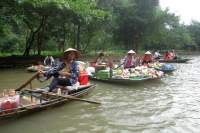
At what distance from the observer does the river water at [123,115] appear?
838cm

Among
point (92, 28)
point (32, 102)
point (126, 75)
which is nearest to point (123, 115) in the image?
point (32, 102)

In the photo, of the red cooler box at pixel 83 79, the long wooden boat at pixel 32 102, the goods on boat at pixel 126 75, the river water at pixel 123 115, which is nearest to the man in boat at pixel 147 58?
the goods on boat at pixel 126 75

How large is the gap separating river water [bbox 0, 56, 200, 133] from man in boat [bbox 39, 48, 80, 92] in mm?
761

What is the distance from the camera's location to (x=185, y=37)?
57.3 m

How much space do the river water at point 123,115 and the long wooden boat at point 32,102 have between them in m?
0.29

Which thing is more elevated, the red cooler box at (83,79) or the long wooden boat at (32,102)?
the red cooler box at (83,79)

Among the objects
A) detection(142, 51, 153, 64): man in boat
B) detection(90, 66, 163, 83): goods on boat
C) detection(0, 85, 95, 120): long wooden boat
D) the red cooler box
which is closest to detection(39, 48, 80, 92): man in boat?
detection(0, 85, 95, 120): long wooden boat

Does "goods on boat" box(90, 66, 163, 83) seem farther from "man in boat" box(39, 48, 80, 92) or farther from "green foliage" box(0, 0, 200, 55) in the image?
"green foliage" box(0, 0, 200, 55)

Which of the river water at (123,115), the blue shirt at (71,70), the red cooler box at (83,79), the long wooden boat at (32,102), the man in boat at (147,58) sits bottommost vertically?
the river water at (123,115)

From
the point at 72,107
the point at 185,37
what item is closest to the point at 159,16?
the point at 185,37

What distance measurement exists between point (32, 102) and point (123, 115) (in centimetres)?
272

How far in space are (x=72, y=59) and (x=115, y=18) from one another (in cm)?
2842

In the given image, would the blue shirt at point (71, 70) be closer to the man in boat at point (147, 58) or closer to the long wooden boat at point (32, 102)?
the long wooden boat at point (32, 102)

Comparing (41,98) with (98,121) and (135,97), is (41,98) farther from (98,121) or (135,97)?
(135,97)
